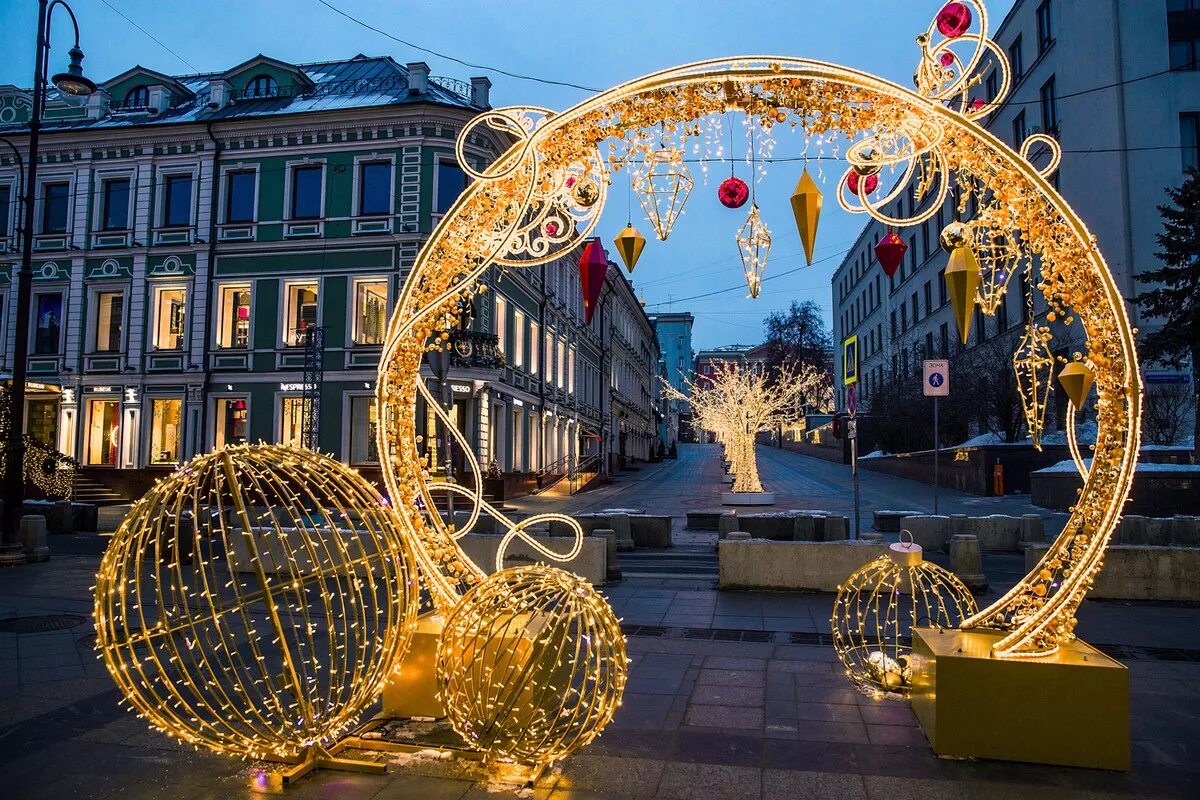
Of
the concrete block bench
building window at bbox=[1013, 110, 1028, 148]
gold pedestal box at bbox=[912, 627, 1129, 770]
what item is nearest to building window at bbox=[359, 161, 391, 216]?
the concrete block bench

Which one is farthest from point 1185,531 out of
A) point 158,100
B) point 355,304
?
point 158,100

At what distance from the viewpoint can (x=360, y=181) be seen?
26688mm

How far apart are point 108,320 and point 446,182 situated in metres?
13.9

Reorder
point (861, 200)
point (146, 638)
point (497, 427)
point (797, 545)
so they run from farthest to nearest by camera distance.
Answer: point (497, 427) < point (797, 545) < point (861, 200) < point (146, 638)

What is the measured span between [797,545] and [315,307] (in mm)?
21312

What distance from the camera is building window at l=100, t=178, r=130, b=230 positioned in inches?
1119

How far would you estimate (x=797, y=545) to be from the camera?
33.8ft

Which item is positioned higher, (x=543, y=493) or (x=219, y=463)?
(x=219, y=463)

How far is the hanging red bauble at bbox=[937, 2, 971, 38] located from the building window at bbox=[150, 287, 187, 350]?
28.8 meters

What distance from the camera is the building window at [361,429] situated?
1019 inches

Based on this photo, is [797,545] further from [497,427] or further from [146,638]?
[497,427]

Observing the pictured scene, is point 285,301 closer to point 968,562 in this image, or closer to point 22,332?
point 22,332

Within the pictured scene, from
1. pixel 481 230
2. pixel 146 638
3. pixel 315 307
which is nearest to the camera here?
pixel 146 638

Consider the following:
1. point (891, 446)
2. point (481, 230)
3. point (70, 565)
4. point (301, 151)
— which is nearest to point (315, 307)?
point (301, 151)
